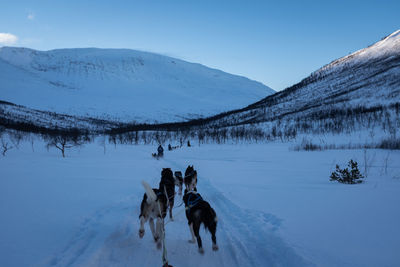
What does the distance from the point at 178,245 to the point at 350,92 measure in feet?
229

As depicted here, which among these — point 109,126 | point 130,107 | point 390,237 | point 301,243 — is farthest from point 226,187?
point 130,107

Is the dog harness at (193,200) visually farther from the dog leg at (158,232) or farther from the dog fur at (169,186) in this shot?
the dog fur at (169,186)

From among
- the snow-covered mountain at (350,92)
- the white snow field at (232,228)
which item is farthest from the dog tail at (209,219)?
the snow-covered mountain at (350,92)

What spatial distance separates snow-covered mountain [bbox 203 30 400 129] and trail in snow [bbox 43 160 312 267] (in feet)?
133

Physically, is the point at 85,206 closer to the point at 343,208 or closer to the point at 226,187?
the point at 226,187

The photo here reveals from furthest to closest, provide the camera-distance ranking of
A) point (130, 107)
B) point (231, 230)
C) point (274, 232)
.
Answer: point (130, 107) < point (231, 230) < point (274, 232)

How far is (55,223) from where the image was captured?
4.51 metres

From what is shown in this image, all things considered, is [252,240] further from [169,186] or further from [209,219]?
[169,186]

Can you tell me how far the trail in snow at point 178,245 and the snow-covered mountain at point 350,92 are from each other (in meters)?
40.7

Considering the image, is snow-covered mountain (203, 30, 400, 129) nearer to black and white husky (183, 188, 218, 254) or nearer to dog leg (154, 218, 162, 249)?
black and white husky (183, 188, 218, 254)

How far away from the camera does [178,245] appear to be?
395 centimetres

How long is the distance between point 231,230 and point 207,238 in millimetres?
556

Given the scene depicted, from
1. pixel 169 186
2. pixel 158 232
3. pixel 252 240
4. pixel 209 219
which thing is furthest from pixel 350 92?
pixel 158 232

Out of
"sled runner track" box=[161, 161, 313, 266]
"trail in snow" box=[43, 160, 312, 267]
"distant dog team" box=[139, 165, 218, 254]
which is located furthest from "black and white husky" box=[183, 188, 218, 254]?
"sled runner track" box=[161, 161, 313, 266]
